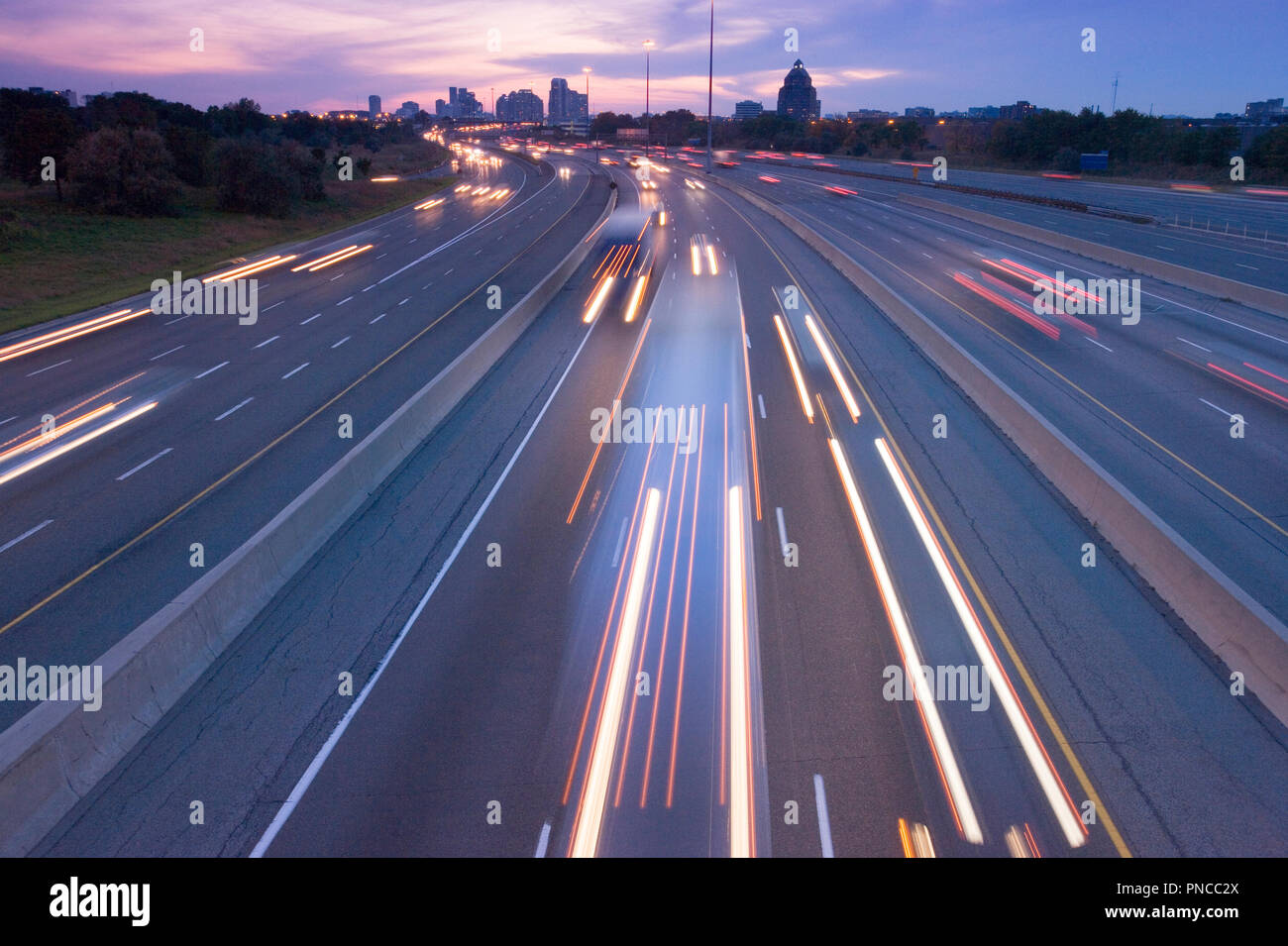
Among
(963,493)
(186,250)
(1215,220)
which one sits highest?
(1215,220)

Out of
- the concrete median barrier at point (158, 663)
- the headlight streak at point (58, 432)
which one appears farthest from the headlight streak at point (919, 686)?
the headlight streak at point (58, 432)

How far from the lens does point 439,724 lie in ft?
30.1

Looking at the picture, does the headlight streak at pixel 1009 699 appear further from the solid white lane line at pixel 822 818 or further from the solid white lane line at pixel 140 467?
the solid white lane line at pixel 140 467

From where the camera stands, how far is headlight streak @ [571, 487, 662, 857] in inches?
302

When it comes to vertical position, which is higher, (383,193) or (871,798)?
(383,193)

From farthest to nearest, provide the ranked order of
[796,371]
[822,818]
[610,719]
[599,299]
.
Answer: [599,299]
[796,371]
[610,719]
[822,818]

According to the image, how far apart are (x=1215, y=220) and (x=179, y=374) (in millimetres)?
55503

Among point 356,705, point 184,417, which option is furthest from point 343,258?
point 356,705

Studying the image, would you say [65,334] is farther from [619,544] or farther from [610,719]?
[610,719]

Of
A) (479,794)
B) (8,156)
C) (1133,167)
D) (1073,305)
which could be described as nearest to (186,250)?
(8,156)

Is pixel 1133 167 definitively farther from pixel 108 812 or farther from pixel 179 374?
pixel 108 812

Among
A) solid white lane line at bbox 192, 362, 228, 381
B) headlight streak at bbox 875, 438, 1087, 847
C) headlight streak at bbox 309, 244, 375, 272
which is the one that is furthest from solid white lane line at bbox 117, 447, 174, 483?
headlight streak at bbox 309, 244, 375, 272

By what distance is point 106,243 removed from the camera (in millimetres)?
44188

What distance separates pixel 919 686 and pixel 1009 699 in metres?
0.96
